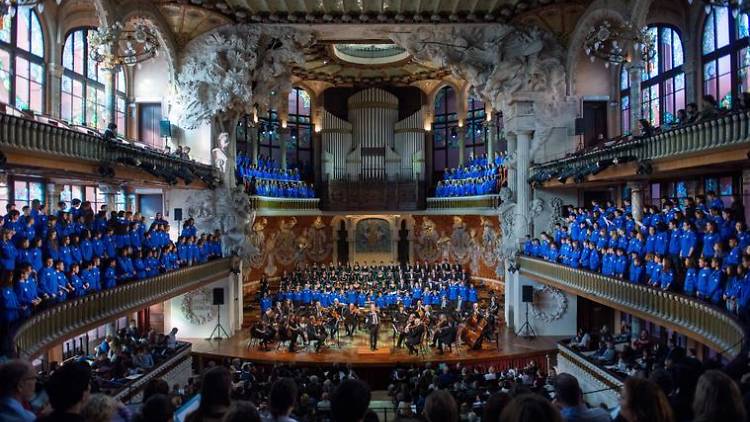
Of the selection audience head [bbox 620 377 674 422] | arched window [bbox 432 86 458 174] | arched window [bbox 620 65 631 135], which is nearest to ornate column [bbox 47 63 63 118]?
audience head [bbox 620 377 674 422]

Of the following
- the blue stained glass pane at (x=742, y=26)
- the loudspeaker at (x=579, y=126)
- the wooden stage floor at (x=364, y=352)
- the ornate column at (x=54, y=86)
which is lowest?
the wooden stage floor at (x=364, y=352)

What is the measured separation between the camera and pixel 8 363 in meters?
3.56

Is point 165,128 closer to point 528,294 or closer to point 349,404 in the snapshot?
point 528,294

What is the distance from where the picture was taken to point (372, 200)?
29.2 meters

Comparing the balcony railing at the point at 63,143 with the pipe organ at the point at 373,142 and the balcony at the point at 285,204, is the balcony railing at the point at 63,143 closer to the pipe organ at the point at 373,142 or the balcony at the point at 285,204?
the balcony at the point at 285,204

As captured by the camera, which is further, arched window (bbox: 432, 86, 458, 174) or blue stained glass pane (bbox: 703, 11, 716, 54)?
arched window (bbox: 432, 86, 458, 174)

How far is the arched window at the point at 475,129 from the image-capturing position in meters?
29.8

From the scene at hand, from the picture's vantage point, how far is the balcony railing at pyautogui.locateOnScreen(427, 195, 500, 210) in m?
24.4

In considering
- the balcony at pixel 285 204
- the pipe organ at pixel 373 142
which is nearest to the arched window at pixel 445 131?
the pipe organ at pixel 373 142

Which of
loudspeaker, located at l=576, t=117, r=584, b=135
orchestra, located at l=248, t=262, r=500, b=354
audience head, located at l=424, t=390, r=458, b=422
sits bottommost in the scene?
orchestra, located at l=248, t=262, r=500, b=354

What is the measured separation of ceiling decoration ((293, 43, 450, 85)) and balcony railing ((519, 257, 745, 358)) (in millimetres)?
15519

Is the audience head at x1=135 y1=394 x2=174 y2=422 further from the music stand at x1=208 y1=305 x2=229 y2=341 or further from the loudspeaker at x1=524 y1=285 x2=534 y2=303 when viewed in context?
the loudspeaker at x1=524 y1=285 x2=534 y2=303

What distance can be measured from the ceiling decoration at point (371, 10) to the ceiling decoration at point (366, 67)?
228 inches

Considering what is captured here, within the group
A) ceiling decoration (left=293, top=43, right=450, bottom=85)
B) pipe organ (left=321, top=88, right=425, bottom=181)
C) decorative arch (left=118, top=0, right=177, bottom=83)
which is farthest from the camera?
pipe organ (left=321, top=88, right=425, bottom=181)
